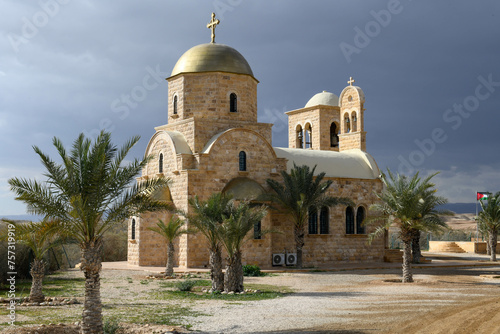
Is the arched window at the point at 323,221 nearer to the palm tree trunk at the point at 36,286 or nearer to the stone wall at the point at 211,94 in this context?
the stone wall at the point at 211,94

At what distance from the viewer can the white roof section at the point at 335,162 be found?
27.8 meters

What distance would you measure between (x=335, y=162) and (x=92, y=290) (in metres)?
20.4

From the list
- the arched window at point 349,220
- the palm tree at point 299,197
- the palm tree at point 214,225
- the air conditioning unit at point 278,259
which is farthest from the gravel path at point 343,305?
the arched window at point 349,220

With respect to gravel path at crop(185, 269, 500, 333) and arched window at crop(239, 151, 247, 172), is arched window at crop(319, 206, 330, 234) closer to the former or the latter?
arched window at crop(239, 151, 247, 172)

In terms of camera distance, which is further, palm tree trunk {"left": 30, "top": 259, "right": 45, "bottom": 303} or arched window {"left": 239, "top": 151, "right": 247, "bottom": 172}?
arched window {"left": 239, "top": 151, "right": 247, "bottom": 172}

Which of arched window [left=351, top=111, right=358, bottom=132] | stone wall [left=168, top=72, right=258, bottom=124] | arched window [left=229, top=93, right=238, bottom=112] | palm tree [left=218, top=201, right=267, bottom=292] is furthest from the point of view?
arched window [left=351, top=111, right=358, bottom=132]

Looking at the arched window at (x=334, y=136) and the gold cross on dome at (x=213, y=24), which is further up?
the gold cross on dome at (x=213, y=24)

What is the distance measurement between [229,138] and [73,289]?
10.5 m

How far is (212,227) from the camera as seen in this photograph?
15828 millimetres

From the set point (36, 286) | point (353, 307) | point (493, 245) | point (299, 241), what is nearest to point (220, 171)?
point (299, 241)

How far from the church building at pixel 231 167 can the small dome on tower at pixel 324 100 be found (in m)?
5.38

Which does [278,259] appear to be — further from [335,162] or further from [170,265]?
[335,162]

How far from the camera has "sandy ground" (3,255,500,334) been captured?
10.1m

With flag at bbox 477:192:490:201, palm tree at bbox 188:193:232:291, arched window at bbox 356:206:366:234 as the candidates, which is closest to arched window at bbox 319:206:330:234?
arched window at bbox 356:206:366:234
